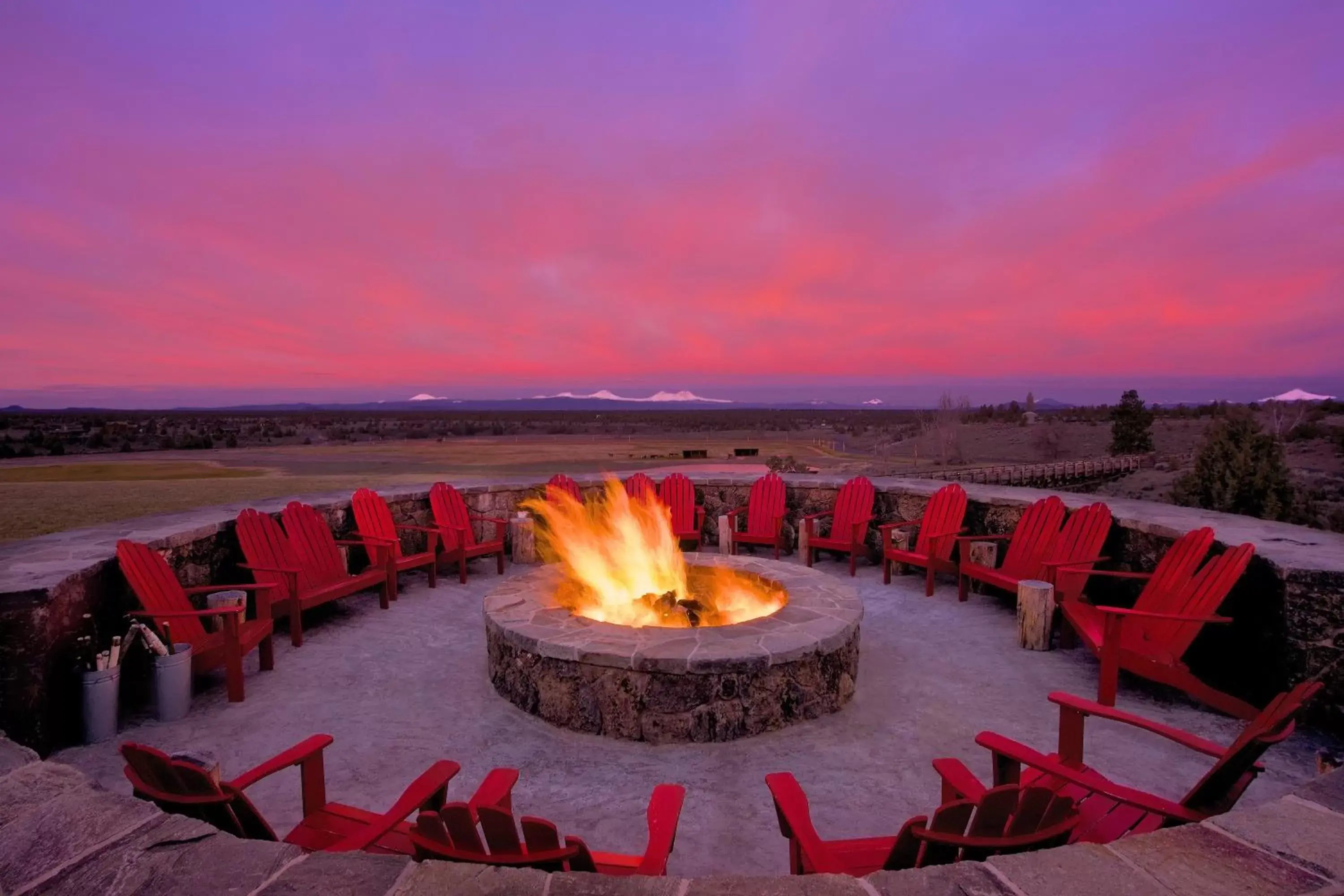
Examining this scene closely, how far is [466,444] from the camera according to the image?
40.7m

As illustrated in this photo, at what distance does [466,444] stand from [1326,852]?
41247 millimetres

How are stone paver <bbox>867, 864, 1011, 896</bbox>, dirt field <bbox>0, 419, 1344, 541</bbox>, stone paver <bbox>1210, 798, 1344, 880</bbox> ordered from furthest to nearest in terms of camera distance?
dirt field <bbox>0, 419, 1344, 541</bbox> → stone paver <bbox>1210, 798, 1344, 880</bbox> → stone paver <bbox>867, 864, 1011, 896</bbox>

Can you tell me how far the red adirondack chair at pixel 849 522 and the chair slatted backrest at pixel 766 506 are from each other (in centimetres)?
38

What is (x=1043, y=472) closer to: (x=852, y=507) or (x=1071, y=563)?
(x=852, y=507)

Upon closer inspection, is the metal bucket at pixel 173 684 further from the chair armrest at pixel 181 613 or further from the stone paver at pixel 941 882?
the stone paver at pixel 941 882

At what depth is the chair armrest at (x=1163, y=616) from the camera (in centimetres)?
404

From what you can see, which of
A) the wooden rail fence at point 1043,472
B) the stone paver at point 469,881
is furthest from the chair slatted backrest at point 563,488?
the wooden rail fence at point 1043,472

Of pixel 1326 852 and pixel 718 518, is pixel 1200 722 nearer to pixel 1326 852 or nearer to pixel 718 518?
pixel 1326 852

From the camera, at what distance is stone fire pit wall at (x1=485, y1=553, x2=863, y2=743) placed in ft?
12.8

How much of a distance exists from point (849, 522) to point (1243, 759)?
5.83 metres

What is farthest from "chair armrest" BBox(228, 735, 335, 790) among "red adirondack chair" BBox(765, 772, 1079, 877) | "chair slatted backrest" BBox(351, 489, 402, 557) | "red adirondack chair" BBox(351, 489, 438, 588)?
"chair slatted backrest" BBox(351, 489, 402, 557)

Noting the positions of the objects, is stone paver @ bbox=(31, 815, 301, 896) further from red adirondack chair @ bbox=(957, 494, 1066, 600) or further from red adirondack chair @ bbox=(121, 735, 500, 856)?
red adirondack chair @ bbox=(957, 494, 1066, 600)

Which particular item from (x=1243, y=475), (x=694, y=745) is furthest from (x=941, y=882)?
(x=1243, y=475)

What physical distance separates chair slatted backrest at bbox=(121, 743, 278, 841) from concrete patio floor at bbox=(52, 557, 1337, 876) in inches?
43.4
